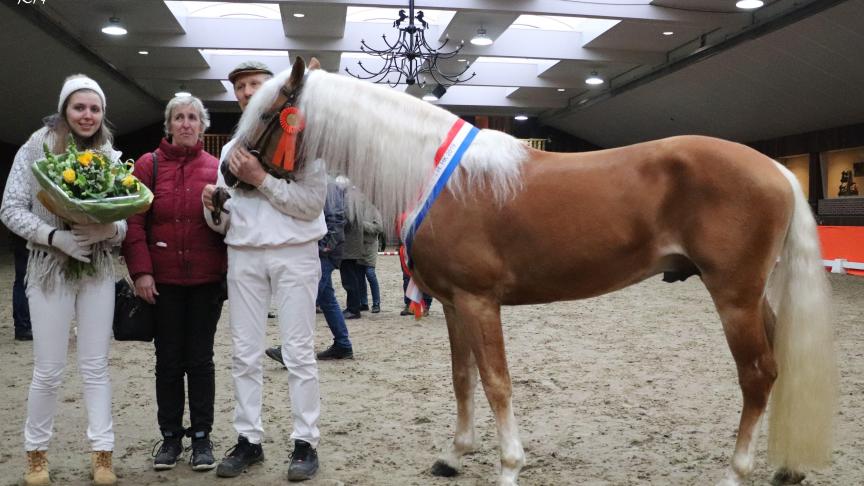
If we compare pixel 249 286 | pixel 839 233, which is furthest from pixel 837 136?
pixel 249 286

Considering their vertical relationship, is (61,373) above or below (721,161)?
below

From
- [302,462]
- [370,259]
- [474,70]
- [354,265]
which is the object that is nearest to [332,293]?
[354,265]

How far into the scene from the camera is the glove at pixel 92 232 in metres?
2.71

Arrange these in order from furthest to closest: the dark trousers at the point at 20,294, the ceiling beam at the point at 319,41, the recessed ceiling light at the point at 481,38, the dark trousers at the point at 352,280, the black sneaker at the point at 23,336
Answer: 1. the ceiling beam at the point at 319,41
2. the recessed ceiling light at the point at 481,38
3. the dark trousers at the point at 352,280
4. the black sneaker at the point at 23,336
5. the dark trousers at the point at 20,294

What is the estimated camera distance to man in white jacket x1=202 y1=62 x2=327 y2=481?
2.78 metres

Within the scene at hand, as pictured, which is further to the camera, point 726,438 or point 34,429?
point 726,438

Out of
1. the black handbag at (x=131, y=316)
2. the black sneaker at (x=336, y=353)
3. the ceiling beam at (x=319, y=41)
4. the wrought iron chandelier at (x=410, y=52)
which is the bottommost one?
the black sneaker at (x=336, y=353)

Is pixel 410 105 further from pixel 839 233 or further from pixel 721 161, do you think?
pixel 839 233

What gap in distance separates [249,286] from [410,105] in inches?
39.1

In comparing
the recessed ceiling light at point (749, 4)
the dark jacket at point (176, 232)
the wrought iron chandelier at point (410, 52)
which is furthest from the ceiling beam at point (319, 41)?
the dark jacket at point (176, 232)

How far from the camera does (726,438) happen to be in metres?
3.38

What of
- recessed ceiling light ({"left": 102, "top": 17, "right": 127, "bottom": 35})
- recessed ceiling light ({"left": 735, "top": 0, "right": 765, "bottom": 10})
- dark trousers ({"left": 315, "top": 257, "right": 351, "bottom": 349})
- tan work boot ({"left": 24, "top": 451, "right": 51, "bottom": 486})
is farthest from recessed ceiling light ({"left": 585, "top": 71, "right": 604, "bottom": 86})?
tan work boot ({"left": 24, "top": 451, "right": 51, "bottom": 486})

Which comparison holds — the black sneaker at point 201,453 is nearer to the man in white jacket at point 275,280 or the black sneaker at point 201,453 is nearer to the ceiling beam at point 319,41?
the man in white jacket at point 275,280

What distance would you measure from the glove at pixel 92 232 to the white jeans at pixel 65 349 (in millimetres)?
167
